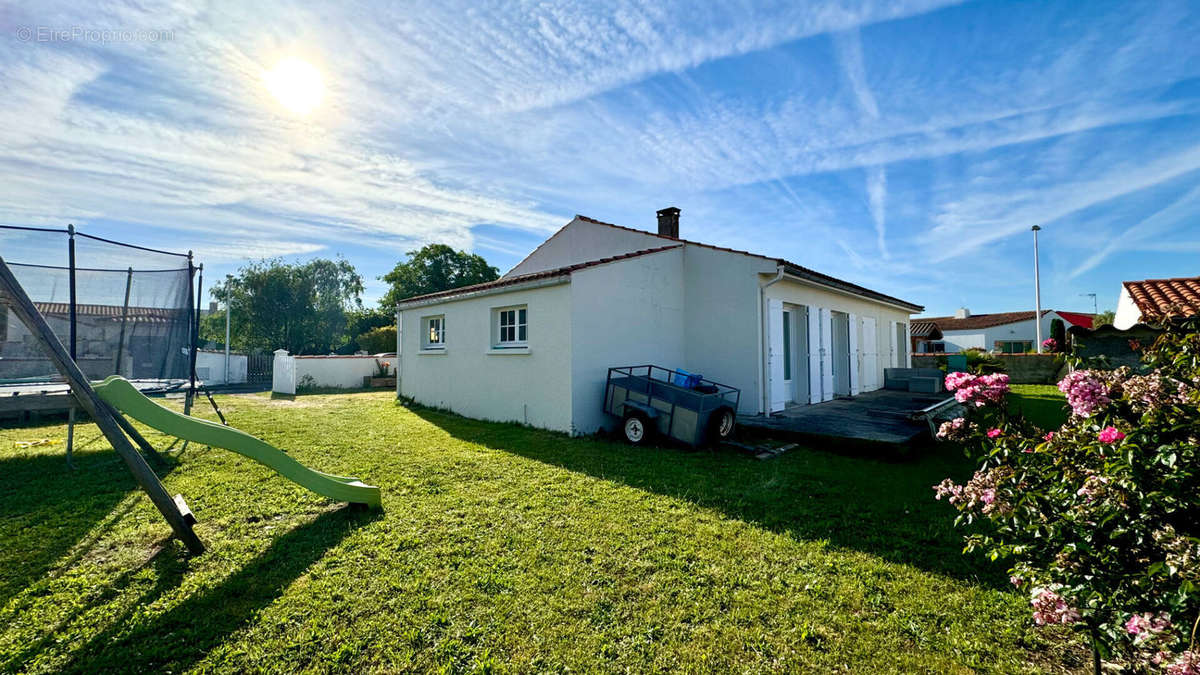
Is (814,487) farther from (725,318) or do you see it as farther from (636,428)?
(725,318)

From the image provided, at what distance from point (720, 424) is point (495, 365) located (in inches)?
191

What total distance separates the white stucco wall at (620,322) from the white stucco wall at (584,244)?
141 cm

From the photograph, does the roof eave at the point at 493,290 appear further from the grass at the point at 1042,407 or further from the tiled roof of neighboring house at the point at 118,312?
the grass at the point at 1042,407

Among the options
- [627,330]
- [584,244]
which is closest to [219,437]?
[627,330]

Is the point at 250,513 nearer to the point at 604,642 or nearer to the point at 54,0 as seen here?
the point at 604,642

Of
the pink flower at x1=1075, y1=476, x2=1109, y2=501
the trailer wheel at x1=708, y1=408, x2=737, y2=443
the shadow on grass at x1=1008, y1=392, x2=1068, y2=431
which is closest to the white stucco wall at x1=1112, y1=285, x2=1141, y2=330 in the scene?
the shadow on grass at x1=1008, y1=392, x2=1068, y2=431

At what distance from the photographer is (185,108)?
631 centimetres

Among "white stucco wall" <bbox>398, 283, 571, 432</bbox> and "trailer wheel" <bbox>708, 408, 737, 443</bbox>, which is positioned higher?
"white stucco wall" <bbox>398, 283, 571, 432</bbox>

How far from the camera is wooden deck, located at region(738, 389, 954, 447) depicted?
699cm

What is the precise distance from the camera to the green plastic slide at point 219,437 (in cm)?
377

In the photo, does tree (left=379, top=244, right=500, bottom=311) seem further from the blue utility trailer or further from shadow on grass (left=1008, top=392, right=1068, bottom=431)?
shadow on grass (left=1008, top=392, right=1068, bottom=431)

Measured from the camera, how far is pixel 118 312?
22.7 feet

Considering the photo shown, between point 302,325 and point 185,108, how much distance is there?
35.1 m

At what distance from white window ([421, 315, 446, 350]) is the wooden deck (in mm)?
7786
